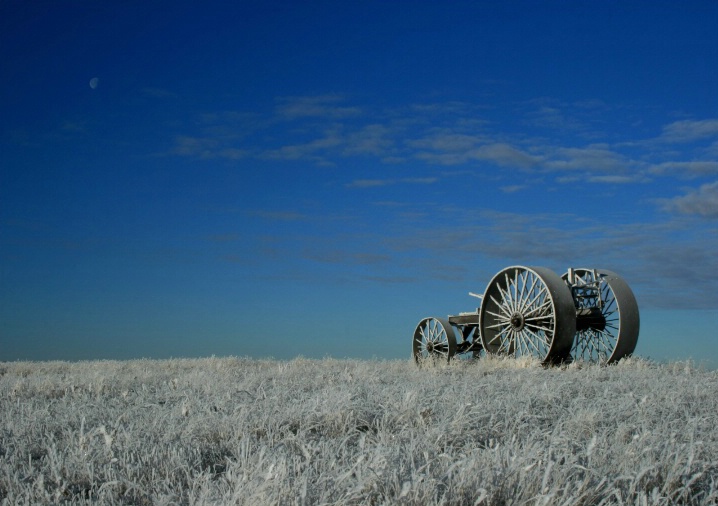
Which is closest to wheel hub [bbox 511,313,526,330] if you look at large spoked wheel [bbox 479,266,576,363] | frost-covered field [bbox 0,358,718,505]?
large spoked wheel [bbox 479,266,576,363]

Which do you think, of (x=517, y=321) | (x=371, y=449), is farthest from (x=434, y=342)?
(x=371, y=449)

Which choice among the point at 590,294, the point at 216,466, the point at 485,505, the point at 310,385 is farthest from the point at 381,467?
the point at 590,294

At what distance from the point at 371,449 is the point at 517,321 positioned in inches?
412

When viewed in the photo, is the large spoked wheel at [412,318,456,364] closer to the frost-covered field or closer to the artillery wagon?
the artillery wagon

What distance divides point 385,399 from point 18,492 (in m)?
3.24

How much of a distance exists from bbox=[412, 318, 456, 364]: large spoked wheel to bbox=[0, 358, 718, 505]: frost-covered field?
9471 mm

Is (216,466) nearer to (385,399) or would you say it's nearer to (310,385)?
(385,399)

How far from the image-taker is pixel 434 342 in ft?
57.9

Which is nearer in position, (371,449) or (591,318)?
(371,449)

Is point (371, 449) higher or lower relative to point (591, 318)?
lower

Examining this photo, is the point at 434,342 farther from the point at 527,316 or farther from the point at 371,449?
the point at 371,449

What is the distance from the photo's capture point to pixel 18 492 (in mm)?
3352

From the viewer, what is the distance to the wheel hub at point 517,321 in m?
13.4

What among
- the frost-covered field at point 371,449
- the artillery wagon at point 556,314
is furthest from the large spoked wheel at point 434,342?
the frost-covered field at point 371,449
